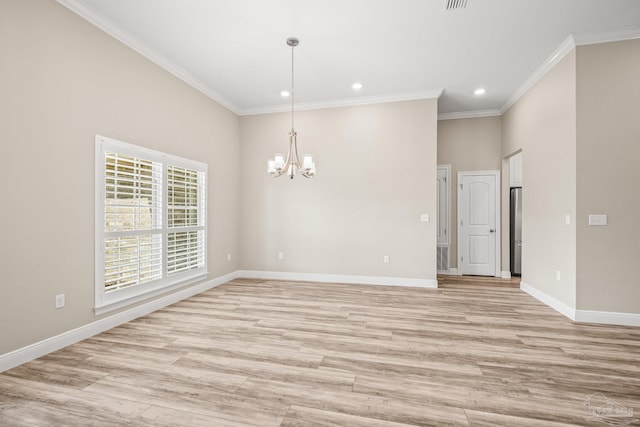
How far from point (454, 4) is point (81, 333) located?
489 centimetres

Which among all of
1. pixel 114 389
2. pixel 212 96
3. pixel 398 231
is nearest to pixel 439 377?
pixel 114 389

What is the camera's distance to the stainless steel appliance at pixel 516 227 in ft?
19.6

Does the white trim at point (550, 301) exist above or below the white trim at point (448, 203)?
below

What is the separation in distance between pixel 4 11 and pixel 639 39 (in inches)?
243

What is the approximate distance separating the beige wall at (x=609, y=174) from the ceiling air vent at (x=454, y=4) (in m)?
1.76

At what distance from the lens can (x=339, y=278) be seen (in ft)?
18.2

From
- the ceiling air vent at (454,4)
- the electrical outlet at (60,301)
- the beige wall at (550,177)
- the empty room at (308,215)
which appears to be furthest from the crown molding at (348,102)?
the electrical outlet at (60,301)

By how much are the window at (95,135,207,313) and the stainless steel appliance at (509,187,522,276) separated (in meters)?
5.91

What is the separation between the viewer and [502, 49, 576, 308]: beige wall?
→ 366cm

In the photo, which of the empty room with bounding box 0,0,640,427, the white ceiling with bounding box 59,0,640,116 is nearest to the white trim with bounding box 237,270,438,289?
the empty room with bounding box 0,0,640,427

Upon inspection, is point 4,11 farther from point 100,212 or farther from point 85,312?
point 85,312

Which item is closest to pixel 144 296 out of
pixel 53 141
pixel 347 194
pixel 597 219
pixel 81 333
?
pixel 81 333

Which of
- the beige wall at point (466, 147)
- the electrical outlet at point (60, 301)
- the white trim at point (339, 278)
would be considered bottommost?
the white trim at point (339, 278)

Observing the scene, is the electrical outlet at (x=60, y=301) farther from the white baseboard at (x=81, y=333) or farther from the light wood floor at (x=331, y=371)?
the light wood floor at (x=331, y=371)
